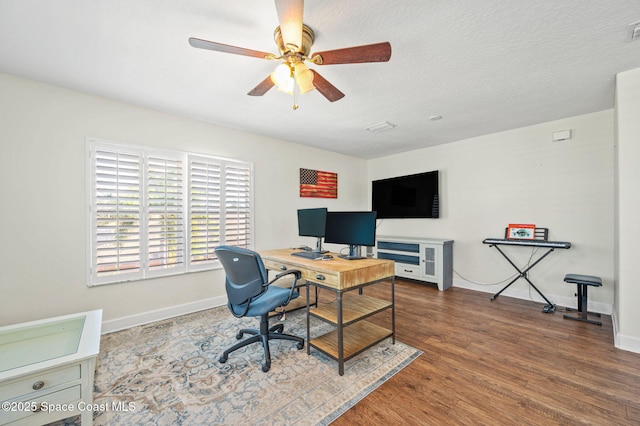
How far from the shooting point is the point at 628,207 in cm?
225

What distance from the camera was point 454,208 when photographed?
446cm

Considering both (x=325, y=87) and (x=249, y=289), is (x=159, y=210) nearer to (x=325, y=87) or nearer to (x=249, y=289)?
(x=249, y=289)

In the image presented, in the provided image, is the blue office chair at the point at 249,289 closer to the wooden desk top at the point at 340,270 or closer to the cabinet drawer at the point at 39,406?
the wooden desk top at the point at 340,270

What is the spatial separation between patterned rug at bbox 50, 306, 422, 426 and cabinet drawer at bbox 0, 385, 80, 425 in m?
0.27

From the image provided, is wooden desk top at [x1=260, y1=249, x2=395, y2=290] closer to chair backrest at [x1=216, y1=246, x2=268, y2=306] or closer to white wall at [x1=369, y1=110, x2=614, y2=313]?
chair backrest at [x1=216, y1=246, x2=268, y2=306]

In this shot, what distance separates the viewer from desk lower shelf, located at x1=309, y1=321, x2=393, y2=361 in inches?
81.7

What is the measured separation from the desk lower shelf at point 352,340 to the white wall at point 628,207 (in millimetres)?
2132

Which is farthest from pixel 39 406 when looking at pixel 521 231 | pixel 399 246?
pixel 521 231

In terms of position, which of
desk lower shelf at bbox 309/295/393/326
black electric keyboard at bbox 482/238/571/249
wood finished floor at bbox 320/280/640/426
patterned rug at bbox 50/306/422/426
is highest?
black electric keyboard at bbox 482/238/571/249

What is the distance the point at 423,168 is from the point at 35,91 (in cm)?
538

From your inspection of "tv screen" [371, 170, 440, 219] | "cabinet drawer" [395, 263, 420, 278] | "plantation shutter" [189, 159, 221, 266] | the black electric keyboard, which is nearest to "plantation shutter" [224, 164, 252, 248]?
"plantation shutter" [189, 159, 221, 266]

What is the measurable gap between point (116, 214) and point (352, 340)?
285 cm

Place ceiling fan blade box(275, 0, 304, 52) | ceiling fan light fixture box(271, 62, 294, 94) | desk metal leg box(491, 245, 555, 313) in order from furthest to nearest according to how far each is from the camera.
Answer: desk metal leg box(491, 245, 555, 313)
ceiling fan light fixture box(271, 62, 294, 94)
ceiling fan blade box(275, 0, 304, 52)

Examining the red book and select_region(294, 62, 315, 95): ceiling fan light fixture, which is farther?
the red book
